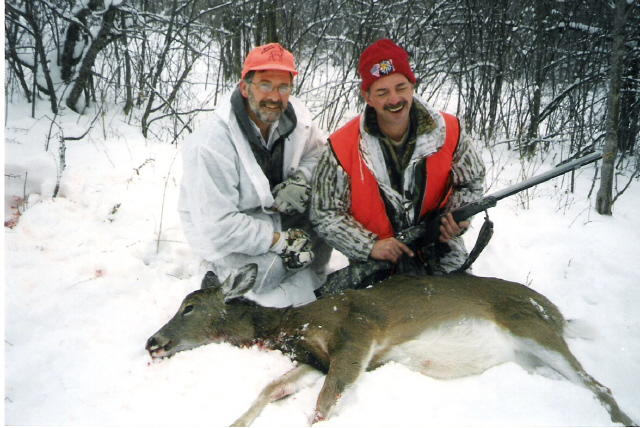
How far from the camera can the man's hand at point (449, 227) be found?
3.23 metres

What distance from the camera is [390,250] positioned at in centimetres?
333

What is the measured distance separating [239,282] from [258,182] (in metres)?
0.78

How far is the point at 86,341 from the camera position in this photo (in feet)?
9.06

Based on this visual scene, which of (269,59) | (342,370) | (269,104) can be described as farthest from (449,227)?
(269,59)

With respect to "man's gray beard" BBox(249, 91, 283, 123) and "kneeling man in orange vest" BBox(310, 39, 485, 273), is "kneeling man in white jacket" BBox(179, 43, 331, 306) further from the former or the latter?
"kneeling man in orange vest" BBox(310, 39, 485, 273)

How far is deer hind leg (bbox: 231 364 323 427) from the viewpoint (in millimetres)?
2348

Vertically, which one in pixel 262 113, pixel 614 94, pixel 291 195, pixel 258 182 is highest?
pixel 614 94

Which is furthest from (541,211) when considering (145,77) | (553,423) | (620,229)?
(145,77)

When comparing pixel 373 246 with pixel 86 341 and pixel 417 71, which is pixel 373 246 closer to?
pixel 86 341

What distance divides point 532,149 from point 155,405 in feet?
20.0

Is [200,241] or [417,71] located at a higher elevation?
[417,71]

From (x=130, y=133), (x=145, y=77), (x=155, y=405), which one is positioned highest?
(x=145, y=77)

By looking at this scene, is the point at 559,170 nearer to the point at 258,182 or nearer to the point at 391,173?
the point at 391,173

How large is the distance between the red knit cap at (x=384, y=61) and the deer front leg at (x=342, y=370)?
5.76 feet
